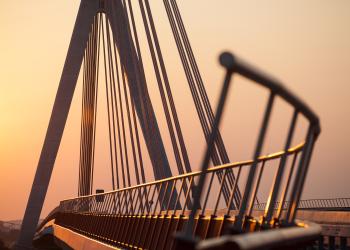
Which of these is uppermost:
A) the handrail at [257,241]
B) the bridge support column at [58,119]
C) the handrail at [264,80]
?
the bridge support column at [58,119]

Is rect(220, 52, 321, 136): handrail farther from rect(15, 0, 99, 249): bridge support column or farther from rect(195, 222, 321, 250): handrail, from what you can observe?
rect(15, 0, 99, 249): bridge support column

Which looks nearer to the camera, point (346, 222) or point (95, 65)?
point (346, 222)

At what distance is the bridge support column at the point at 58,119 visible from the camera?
23641 mm

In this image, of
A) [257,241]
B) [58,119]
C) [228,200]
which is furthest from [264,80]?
[58,119]

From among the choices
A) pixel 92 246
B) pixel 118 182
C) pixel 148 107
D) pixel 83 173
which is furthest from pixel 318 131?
pixel 83 173

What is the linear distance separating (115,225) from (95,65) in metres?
11.9

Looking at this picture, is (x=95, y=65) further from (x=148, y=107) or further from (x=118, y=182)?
(x=148, y=107)

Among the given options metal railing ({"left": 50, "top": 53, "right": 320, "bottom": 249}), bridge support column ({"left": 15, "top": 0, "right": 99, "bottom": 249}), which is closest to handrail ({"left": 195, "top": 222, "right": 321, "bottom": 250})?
metal railing ({"left": 50, "top": 53, "right": 320, "bottom": 249})

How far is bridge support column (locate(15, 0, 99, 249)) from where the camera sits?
2364 centimetres

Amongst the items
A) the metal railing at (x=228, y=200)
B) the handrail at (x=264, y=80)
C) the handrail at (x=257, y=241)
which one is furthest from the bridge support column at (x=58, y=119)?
the handrail at (x=257, y=241)

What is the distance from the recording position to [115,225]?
45.5 ft

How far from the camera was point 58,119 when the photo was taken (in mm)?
25328

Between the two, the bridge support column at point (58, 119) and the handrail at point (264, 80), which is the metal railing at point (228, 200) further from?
the bridge support column at point (58, 119)

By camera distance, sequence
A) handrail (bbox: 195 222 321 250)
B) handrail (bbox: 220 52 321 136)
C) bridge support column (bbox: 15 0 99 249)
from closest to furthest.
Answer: handrail (bbox: 195 222 321 250) < handrail (bbox: 220 52 321 136) < bridge support column (bbox: 15 0 99 249)
